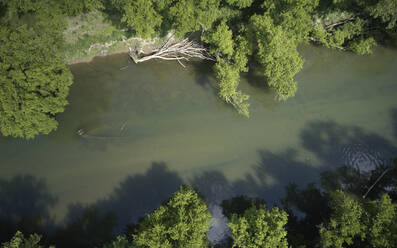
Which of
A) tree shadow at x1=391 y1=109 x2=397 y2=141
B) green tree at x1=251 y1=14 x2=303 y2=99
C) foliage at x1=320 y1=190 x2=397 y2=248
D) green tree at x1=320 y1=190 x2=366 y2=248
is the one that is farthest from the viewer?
tree shadow at x1=391 y1=109 x2=397 y2=141

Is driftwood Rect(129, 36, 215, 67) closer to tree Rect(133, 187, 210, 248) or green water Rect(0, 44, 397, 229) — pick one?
green water Rect(0, 44, 397, 229)

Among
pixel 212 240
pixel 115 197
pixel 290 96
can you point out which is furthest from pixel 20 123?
pixel 290 96

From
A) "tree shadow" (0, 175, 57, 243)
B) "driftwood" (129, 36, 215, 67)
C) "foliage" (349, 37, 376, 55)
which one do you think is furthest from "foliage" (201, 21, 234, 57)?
"tree shadow" (0, 175, 57, 243)

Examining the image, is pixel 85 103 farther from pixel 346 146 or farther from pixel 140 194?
pixel 346 146

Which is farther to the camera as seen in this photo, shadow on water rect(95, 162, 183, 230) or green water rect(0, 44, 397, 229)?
green water rect(0, 44, 397, 229)

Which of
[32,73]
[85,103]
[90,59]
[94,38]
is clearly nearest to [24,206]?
[85,103]

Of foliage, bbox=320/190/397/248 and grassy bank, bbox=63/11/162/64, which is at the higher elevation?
grassy bank, bbox=63/11/162/64

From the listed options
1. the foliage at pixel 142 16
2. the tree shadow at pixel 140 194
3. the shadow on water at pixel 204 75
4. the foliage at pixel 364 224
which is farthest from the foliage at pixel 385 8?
the tree shadow at pixel 140 194
